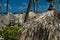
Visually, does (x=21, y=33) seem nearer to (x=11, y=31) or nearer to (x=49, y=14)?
(x=49, y=14)

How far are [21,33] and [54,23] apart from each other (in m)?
1.16

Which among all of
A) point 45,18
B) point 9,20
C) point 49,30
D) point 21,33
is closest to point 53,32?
point 49,30

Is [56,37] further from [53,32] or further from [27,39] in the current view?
[27,39]

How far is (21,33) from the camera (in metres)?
7.98

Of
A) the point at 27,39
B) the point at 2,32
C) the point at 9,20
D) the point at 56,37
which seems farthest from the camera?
the point at 9,20

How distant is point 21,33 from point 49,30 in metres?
1.09

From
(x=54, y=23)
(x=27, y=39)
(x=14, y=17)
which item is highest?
(x=54, y=23)

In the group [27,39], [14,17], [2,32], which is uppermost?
[27,39]

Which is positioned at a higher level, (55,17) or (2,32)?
(55,17)

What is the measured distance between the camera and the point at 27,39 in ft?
25.6

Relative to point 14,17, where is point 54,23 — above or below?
above

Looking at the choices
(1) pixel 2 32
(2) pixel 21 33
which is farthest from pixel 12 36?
(2) pixel 21 33

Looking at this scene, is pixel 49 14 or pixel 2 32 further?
pixel 2 32

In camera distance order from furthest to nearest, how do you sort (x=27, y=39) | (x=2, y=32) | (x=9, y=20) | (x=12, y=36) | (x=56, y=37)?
(x=9, y=20) < (x=2, y=32) < (x=12, y=36) < (x=27, y=39) < (x=56, y=37)
